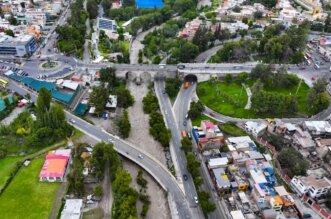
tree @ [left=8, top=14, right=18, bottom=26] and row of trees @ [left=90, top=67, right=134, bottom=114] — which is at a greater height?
tree @ [left=8, top=14, right=18, bottom=26]

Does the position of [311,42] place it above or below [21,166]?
above

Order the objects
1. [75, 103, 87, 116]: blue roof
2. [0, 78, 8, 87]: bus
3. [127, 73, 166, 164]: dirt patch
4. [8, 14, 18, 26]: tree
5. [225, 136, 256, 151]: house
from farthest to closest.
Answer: [8, 14, 18, 26]: tree
[0, 78, 8, 87]: bus
[75, 103, 87, 116]: blue roof
[127, 73, 166, 164]: dirt patch
[225, 136, 256, 151]: house

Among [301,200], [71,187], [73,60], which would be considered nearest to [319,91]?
[301,200]

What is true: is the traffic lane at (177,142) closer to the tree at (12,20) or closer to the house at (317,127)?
the house at (317,127)

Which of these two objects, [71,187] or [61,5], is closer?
[71,187]

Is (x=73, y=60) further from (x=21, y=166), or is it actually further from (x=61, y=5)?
(x=61, y=5)

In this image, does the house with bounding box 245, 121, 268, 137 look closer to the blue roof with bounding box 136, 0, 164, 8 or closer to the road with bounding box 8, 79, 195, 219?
the road with bounding box 8, 79, 195, 219

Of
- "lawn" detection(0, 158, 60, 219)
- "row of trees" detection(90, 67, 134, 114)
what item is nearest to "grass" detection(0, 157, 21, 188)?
"lawn" detection(0, 158, 60, 219)

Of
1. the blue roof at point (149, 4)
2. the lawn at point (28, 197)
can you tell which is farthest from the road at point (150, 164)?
the blue roof at point (149, 4)
